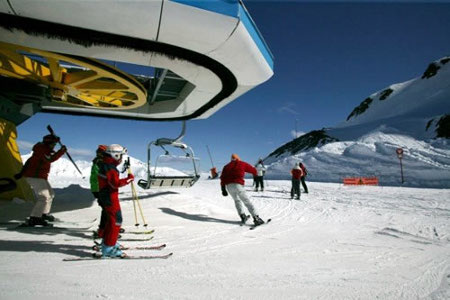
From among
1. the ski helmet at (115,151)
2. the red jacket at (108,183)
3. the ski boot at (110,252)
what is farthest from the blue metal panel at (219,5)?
the ski boot at (110,252)

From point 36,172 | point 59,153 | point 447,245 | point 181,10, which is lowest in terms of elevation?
point 447,245

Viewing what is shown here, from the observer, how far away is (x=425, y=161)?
74.3ft

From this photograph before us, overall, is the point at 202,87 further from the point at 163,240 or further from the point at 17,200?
the point at 17,200

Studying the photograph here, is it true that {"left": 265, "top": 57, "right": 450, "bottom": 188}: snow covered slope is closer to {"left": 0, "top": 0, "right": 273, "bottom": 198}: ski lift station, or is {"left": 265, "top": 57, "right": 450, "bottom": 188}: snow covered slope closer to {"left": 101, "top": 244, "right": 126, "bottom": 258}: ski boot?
{"left": 0, "top": 0, "right": 273, "bottom": 198}: ski lift station

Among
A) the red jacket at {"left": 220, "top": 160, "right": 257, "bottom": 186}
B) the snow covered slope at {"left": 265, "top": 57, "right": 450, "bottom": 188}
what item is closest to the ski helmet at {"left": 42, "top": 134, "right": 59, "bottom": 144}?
the red jacket at {"left": 220, "top": 160, "right": 257, "bottom": 186}

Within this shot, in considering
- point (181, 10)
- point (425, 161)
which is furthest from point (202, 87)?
point (425, 161)

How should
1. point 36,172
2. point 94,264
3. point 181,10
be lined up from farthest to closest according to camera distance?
point 36,172
point 181,10
point 94,264

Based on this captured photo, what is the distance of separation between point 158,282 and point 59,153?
4.13 m

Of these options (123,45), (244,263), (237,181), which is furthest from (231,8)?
(244,263)

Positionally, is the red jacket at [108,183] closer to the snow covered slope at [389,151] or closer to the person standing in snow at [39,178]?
the person standing in snow at [39,178]

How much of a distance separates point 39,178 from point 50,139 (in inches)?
33.6

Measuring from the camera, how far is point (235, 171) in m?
5.55

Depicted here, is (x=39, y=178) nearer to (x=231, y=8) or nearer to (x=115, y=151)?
(x=115, y=151)

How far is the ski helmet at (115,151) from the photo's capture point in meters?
3.33
